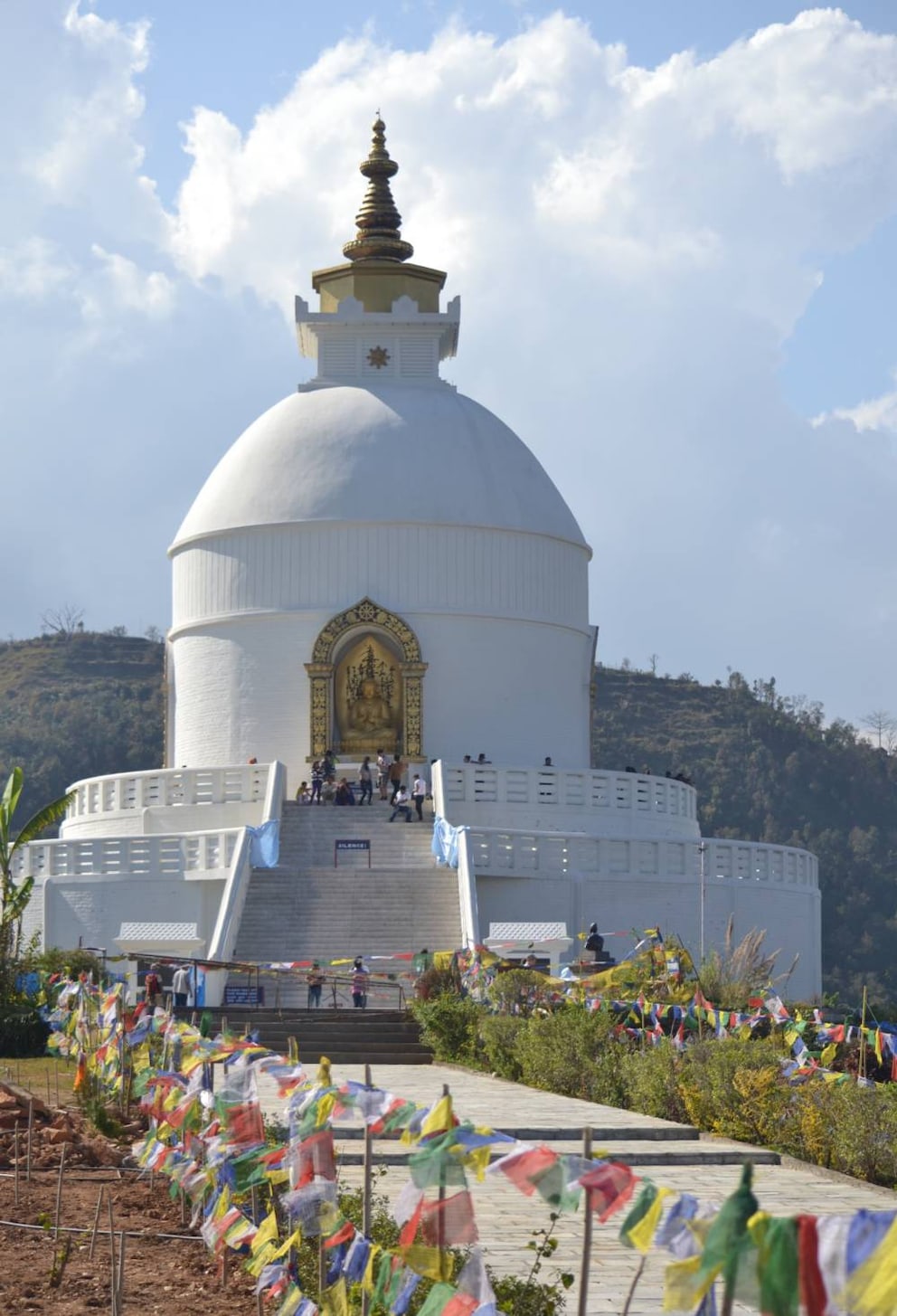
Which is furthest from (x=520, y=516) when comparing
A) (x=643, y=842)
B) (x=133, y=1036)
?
(x=133, y=1036)

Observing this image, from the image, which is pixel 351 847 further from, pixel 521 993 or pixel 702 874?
pixel 521 993

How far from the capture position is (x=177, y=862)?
1038 inches

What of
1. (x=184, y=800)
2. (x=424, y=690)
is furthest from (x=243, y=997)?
(x=424, y=690)

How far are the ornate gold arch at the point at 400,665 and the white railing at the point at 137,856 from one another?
5498 mm

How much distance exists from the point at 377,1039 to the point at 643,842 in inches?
331

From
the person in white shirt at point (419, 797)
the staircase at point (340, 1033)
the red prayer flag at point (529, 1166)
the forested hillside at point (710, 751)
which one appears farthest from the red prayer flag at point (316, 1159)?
the forested hillside at point (710, 751)

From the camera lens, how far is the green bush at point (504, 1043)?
644 inches

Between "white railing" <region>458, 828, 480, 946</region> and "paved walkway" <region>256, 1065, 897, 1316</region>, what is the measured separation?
330 inches

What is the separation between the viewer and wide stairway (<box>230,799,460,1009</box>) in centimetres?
2370

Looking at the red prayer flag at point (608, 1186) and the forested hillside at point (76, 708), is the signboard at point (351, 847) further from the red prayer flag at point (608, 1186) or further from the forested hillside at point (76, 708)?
the forested hillside at point (76, 708)

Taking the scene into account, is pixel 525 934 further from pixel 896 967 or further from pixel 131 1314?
pixel 896 967

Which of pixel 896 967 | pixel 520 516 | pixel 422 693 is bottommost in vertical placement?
pixel 896 967

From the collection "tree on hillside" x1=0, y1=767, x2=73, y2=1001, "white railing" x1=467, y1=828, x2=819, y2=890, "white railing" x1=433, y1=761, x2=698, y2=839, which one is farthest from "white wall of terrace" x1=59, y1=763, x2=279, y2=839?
"tree on hillside" x1=0, y1=767, x2=73, y2=1001

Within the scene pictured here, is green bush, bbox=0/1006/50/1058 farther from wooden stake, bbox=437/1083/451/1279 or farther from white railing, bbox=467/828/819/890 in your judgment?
wooden stake, bbox=437/1083/451/1279
